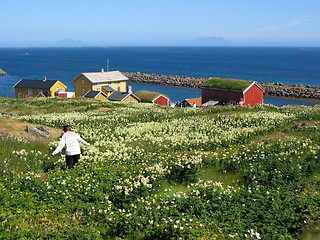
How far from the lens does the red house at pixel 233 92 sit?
64438mm

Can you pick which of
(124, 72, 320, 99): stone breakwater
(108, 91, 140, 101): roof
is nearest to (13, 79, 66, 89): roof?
(108, 91, 140, 101): roof

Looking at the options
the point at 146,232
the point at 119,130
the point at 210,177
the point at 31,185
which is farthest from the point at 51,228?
the point at 119,130

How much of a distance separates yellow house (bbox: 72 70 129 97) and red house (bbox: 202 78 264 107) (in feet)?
80.6

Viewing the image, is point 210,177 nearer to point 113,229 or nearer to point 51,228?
point 113,229

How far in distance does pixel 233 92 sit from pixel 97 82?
3218cm

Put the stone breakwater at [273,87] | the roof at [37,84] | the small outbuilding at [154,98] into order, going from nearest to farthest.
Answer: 1. the small outbuilding at [154,98]
2. the roof at [37,84]
3. the stone breakwater at [273,87]

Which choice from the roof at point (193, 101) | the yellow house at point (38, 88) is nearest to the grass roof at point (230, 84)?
the roof at point (193, 101)

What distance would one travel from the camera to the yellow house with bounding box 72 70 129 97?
280ft

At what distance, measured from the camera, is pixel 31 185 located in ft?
44.5

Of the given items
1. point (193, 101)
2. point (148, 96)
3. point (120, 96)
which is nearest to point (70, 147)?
point (120, 96)

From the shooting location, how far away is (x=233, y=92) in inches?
2584

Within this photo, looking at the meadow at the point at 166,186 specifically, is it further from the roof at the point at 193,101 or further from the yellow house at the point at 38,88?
the yellow house at the point at 38,88

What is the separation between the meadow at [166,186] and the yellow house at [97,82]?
61369 mm

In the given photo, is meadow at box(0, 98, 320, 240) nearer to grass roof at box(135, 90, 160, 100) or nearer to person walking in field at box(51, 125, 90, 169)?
person walking in field at box(51, 125, 90, 169)
